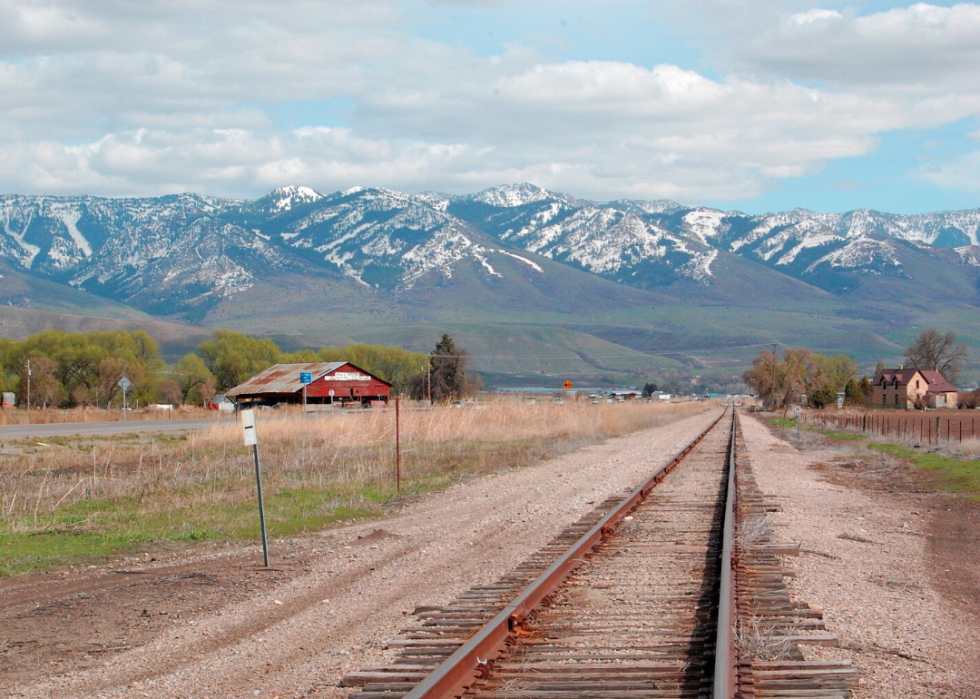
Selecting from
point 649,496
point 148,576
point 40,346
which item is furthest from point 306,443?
point 40,346

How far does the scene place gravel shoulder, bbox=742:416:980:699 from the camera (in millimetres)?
7246

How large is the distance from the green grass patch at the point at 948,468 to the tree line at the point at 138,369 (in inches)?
1950

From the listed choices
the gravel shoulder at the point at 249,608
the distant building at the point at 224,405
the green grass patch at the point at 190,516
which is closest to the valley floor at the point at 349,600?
the gravel shoulder at the point at 249,608

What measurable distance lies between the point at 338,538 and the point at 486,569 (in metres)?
3.70

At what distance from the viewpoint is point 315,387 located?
78625 mm

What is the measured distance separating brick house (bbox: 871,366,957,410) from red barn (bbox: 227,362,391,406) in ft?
229

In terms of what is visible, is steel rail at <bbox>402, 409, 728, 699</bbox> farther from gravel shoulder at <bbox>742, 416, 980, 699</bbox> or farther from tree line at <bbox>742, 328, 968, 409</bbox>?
tree line at <bbox>742, 328, 968, 409</bbox>

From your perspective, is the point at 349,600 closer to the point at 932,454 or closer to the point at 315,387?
the point at 932,454

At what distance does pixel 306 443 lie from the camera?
111 feet

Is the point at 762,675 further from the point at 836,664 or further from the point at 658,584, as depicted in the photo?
the point at 658,584

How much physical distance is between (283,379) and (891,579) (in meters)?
72.7

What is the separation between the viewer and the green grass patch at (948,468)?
2031 cm

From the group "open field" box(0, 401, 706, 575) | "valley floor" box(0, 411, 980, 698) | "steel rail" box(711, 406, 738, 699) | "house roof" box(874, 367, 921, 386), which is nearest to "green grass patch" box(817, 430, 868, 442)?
"open field" box(0, 401, 706, 575)

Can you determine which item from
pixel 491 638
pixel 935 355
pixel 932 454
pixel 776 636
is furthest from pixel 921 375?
pixel 491 638
